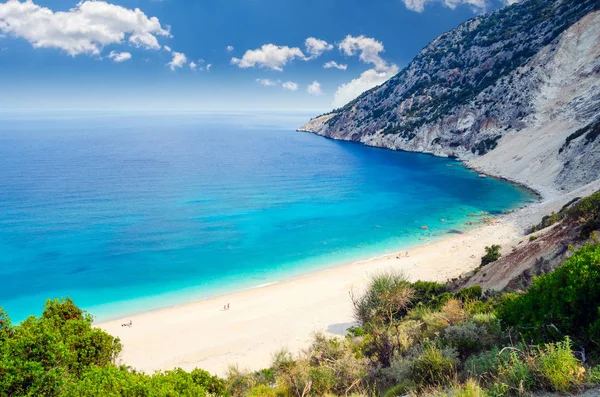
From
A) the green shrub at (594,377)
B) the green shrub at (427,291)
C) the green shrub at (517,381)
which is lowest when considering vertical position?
the green shrub at (427,291)

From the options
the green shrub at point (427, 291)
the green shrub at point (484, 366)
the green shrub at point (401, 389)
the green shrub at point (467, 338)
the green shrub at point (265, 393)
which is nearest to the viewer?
the green shrub at point (484, 366)

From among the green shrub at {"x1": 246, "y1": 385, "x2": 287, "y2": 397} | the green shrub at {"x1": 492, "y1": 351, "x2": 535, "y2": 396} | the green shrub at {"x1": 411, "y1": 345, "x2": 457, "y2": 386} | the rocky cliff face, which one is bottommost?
the green shrub at {"x1": 246, "y1": 385, "x2": 287, "y2": 397}

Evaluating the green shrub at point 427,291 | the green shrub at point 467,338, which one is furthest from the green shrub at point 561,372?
the green shrub at point 427,291

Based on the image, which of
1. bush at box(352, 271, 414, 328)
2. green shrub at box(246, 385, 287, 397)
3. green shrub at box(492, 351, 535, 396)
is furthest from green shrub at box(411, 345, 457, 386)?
bush at box(352, 271, 414, 328)

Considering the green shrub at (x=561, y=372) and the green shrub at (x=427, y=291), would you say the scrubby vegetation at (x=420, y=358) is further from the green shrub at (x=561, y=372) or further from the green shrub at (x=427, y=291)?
the green shrub at (x=427, y=291)

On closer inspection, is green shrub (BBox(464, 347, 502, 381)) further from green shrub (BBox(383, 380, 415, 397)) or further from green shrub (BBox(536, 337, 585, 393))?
green shrub (BBox(383, 380, 415, 397))

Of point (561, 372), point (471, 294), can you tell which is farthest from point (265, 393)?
point (471, 294)
